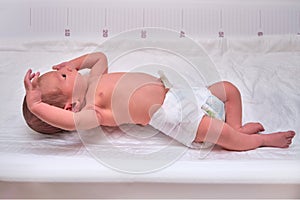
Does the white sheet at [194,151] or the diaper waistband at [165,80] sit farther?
the diaper waistband at [165,80]

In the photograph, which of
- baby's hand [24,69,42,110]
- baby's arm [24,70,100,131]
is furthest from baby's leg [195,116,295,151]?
baby's hand [24,69,42,110]

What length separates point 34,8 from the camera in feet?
4.15

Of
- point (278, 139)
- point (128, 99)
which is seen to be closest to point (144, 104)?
point (128, 99)

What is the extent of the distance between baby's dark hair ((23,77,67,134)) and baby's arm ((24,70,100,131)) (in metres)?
0.02

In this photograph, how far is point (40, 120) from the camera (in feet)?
3.25

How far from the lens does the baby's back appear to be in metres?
1.01

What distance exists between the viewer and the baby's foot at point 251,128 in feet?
3.32

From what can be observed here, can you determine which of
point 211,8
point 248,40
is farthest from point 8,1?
point 248,40

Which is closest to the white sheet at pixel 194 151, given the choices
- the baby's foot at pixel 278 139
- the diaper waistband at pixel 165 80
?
the baby's foot at pixel 278 139

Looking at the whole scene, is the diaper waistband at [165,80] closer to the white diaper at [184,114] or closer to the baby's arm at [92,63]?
the white diaper at [184,114]

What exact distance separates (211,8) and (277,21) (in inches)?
7.1

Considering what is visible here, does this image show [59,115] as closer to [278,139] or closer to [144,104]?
[144,104]

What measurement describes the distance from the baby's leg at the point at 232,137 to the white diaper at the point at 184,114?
0.01 metres

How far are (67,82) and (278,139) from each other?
46 cm
